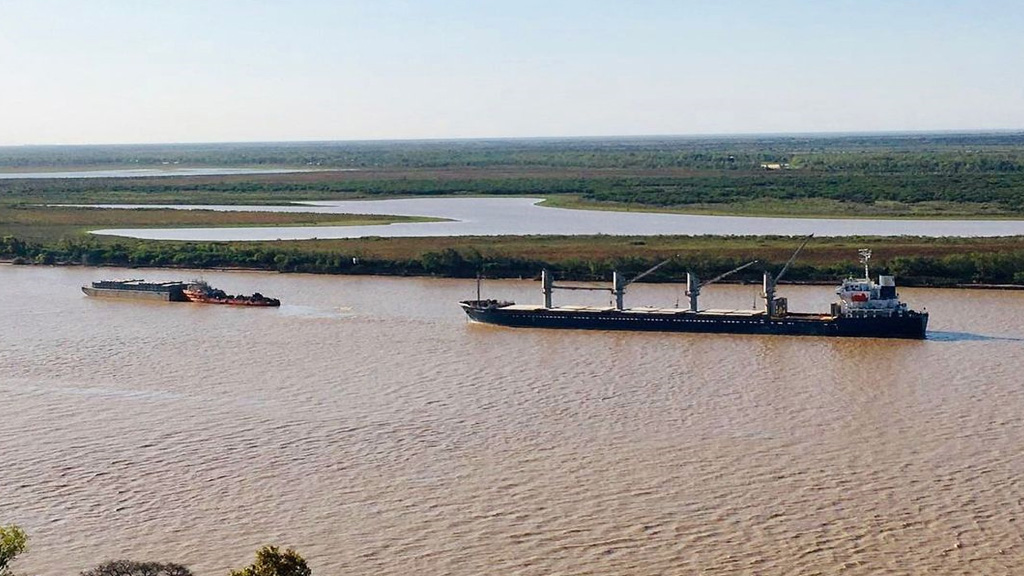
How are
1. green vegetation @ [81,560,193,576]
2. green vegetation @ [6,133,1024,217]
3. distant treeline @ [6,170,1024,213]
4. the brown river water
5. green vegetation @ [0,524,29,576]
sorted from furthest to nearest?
distant treeline @ [6,170,1024,213] → green vegetation @ [6,133,1024,217] → the brown river water → green vegetation @ [81,560,193,576] → green vegetation @ [0,524,29,576]

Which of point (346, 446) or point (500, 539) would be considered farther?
point (346, 446)

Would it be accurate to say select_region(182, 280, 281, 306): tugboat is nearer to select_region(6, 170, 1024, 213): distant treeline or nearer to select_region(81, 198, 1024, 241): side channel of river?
select_region(81, 198, 1024, 241): side channel of river

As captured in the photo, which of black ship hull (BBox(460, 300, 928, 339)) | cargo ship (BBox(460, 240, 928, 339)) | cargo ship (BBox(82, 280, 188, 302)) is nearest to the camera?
black ship hull (BBox(460, 300, 928, 339))

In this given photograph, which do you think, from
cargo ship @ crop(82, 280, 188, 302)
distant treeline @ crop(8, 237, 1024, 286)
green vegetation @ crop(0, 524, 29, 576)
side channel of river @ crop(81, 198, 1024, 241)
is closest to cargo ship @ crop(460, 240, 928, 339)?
distant treeline @ crop(8, 237, 1024, 286)

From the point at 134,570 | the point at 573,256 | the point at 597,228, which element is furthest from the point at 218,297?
the point at 134,570

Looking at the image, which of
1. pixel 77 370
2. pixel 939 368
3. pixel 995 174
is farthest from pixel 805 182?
pixel 77 370

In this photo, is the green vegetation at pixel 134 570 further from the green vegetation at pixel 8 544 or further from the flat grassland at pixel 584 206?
the flat grassland at pixel 584 206

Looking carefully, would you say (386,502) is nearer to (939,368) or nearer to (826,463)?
(826,463)

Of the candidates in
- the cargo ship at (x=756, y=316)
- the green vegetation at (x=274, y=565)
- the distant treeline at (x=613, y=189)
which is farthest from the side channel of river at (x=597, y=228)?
the green vegetation at (x=274, y=565)
